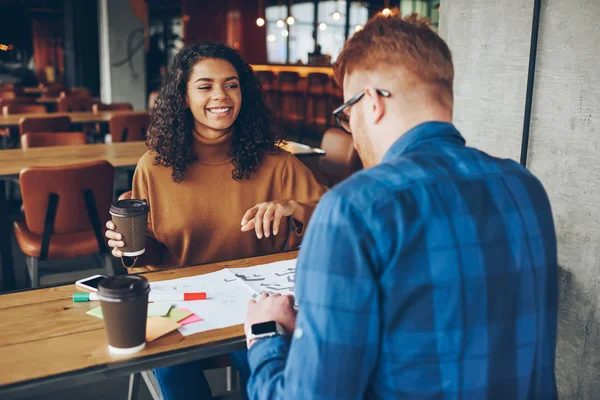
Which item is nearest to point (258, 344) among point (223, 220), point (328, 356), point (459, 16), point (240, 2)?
point (328, 356)

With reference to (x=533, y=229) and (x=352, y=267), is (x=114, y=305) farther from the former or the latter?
(x=533, y=229)

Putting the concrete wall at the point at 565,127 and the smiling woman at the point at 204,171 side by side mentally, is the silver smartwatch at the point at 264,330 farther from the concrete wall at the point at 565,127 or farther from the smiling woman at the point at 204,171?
the concrete wall at the point at 565,127

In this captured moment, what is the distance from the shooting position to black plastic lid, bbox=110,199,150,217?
1.48 meters

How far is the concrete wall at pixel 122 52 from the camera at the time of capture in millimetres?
9492

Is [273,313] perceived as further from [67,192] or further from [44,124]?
[44,124]

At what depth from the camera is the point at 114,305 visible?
1.09 metres

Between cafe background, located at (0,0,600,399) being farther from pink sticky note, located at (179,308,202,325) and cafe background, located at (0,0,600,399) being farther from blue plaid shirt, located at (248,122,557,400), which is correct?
pink sticky note, located at (179,308,202,325)

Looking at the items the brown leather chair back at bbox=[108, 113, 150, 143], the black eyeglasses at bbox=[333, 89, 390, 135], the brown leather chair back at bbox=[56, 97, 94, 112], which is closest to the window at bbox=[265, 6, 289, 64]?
the brown leather chair back at bbox=[56, 97, 94, 112]

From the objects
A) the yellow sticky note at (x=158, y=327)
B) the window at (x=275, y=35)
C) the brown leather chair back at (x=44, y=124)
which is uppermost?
the window at (x=275, y=35)

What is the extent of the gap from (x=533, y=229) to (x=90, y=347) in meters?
0.89

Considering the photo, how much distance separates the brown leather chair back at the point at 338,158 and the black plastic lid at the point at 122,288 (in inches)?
126

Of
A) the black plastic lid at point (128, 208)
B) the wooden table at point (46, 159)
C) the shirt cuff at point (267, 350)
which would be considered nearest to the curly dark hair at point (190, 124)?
the black plastic lid at point (128, 208)

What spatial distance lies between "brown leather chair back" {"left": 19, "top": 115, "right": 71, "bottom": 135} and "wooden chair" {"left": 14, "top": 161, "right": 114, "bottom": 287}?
2411 mm

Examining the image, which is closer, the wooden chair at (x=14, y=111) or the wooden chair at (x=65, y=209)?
the wooden chair at (x=65, y=209)
